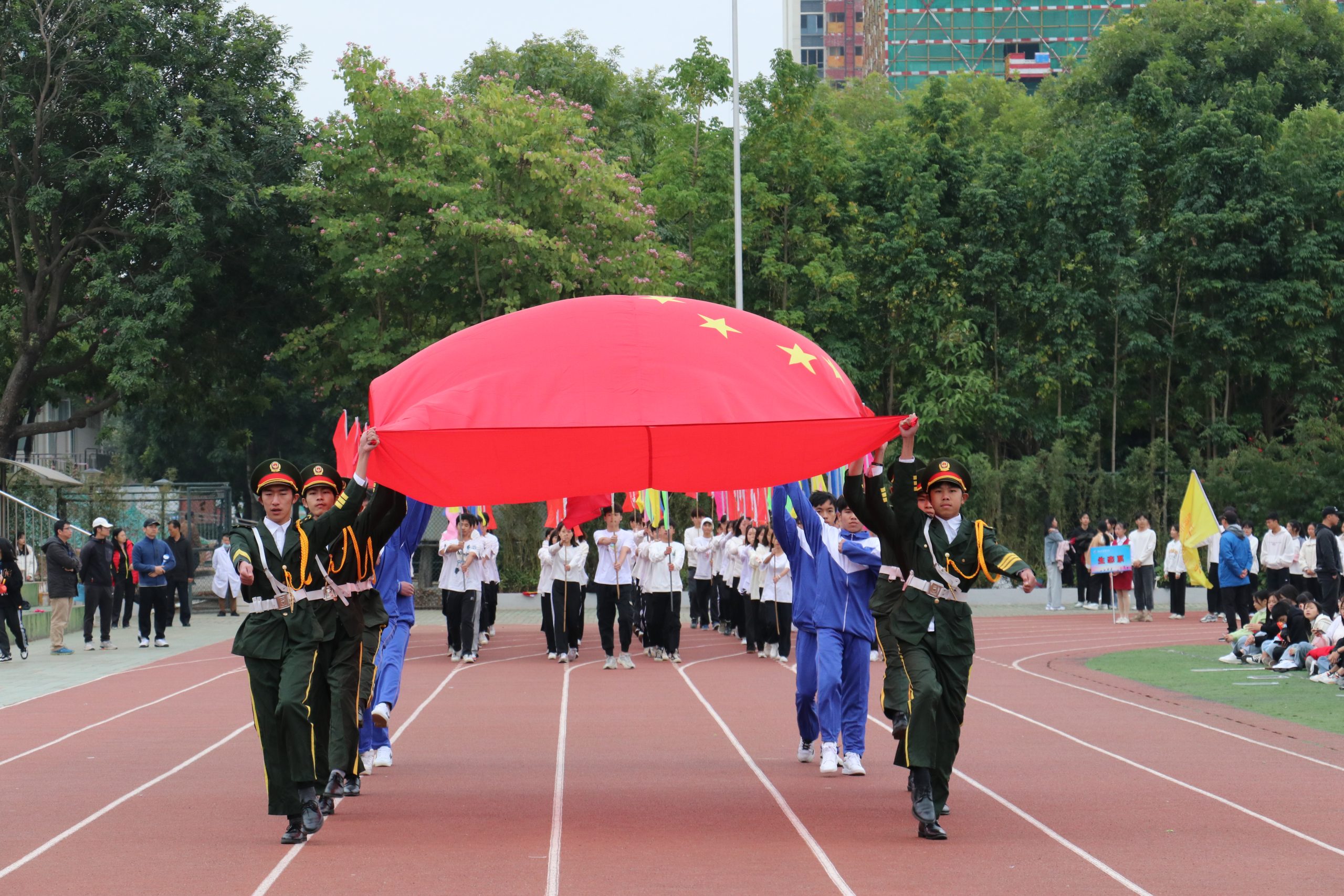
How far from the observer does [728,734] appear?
12062mm

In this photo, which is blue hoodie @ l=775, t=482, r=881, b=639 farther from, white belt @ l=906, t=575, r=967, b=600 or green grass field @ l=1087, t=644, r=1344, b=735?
green grass field @ l=1087, t=644, r=1344, b=735

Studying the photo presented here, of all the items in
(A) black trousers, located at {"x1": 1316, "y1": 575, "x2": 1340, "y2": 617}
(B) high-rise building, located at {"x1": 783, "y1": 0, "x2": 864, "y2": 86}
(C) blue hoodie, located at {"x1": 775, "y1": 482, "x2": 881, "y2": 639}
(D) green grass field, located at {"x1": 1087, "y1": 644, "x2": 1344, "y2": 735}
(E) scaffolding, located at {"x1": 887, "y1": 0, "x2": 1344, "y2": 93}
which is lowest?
(D) green grass field, located at {"x1": 1087, "y1": 644, "x2": 1344, "y2": 735}

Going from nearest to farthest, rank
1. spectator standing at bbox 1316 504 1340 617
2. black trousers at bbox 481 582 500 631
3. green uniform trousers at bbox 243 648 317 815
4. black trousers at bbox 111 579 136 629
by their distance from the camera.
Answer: green uniform trousers at bbox 243 648 317 815 → spectator standing at bbox 1316 504 1340 617 → black trousers at bbox 481 582 500 631 → black trousers at bbox 111 579 136 629

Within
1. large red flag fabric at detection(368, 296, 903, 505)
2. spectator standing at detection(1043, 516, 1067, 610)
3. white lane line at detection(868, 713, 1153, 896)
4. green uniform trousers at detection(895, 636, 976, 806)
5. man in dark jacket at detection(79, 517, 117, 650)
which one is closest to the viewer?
white lane line at detection(868, 713, 1153, 896)

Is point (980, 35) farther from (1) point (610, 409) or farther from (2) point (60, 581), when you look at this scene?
(1) point (610, 409)

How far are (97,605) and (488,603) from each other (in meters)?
5.63

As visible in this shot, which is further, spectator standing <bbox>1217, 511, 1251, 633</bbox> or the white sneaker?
spectator standing <bbox>1217, 511, 1251, 633</bbox>

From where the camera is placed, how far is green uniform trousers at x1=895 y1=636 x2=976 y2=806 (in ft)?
25.6

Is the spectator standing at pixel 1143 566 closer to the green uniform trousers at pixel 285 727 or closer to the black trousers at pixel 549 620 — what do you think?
the black trousers at pixel 549 620

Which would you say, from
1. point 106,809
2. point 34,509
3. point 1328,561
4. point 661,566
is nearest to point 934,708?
point 106,809

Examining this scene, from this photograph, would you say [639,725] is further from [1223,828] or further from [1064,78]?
[1064,78]

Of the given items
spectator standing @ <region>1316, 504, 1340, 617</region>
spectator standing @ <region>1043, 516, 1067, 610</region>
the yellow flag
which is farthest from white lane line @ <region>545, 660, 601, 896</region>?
spectator standing @ <region>1043, 516, 1067, 610</region>

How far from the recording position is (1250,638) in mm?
18203

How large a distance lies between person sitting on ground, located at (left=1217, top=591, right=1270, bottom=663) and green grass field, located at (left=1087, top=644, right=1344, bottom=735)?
0.74ft
